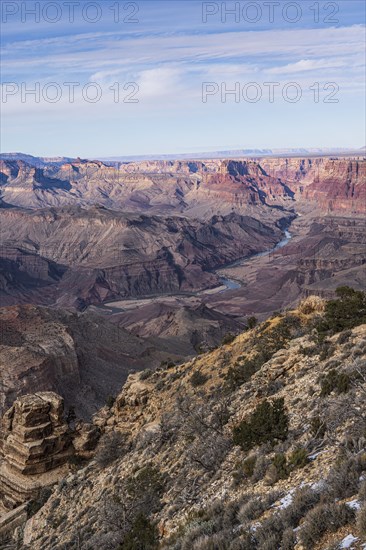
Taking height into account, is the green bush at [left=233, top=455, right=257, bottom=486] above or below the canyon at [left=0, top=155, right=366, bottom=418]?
above

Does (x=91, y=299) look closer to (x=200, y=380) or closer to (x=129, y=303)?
(x=129, y=303)

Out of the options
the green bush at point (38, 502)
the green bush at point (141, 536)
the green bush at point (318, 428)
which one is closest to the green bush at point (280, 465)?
the green bush at point (318, 428)

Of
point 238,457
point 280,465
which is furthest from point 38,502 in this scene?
point 280,465

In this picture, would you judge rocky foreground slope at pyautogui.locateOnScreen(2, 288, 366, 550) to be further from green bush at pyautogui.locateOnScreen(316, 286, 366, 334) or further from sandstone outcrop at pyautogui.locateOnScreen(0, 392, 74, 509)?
sandstone outcrop at pyautogui.locateOnScreen(0, 392, 74, 509)

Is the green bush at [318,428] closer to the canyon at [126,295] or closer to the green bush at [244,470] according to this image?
the green bush at [244,470]

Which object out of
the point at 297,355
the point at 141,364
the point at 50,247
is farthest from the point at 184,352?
the point at 50,247

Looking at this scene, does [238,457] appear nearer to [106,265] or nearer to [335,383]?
Answer: [335,383]

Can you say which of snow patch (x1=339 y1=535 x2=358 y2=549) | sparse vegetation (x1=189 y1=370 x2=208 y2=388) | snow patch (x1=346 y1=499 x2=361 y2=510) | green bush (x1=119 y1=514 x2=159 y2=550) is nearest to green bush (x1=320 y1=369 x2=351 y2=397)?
snow patch (x1=346 y1=499 x2=361 y2=510)
